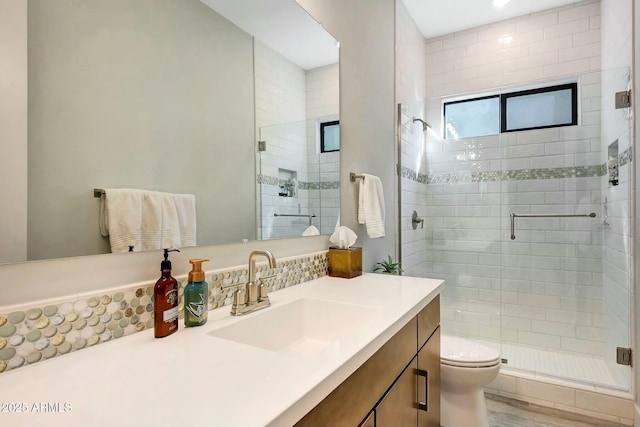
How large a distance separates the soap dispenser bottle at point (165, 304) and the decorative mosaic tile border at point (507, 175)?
2.06m

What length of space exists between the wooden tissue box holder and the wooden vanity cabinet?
0.39 m

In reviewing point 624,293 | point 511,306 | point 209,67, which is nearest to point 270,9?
point 209,67

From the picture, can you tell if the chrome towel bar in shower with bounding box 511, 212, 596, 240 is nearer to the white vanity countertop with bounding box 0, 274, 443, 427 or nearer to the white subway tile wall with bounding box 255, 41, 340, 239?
the white subway tile wall with bounding box 255, 41, 340, 239

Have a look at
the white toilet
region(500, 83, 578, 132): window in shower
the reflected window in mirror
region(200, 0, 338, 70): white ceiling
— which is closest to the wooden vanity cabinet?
the white toilet

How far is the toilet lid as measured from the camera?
65.4 inches

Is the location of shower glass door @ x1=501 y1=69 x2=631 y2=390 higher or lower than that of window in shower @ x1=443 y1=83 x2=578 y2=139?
lower

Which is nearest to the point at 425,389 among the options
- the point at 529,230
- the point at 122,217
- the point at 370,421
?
the point at 370,421

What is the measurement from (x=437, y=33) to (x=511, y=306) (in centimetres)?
251

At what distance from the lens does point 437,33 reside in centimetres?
313

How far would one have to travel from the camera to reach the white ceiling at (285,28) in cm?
119

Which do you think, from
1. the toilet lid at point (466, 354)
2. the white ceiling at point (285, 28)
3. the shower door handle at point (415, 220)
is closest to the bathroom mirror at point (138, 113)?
the white ceiling at point (285, 28)

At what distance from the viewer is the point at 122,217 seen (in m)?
0.81

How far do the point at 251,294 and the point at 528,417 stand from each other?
1911 mm

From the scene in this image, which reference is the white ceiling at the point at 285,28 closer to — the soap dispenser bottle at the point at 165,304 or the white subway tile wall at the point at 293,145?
the white subway tile wall at the point at 293,145
